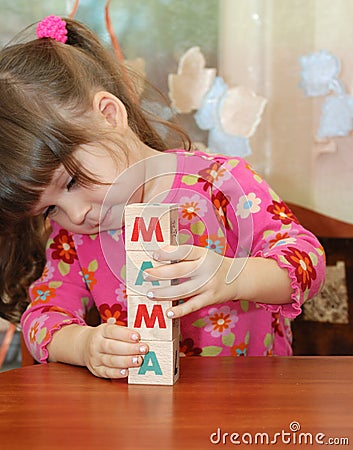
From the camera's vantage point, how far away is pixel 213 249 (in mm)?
975

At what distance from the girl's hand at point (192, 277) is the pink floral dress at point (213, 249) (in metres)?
0.12

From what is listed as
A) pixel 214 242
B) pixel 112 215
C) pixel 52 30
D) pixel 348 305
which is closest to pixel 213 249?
pixel 214 242

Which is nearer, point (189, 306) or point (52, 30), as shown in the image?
point (189, 306)

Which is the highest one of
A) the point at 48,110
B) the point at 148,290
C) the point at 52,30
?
the point at 52,30

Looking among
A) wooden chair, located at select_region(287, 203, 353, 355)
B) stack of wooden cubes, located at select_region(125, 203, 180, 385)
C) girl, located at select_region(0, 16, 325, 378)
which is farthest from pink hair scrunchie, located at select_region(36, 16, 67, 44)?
wooden chair, located at select_region(287, 203, 353, 355)

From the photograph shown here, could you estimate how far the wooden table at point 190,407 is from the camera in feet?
1.97

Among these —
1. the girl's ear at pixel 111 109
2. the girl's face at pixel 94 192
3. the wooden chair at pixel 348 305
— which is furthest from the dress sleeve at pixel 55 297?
the wooden chair at pixel 348 305

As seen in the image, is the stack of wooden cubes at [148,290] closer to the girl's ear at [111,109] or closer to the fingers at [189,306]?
the fingers at [189,306]

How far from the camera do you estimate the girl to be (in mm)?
847

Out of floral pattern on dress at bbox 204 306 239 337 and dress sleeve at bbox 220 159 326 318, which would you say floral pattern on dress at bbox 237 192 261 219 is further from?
floral pattern on dress at bbox 204 306 239 337

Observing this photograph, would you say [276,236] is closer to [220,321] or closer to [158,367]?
[220,321]

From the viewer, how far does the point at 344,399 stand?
69 cm

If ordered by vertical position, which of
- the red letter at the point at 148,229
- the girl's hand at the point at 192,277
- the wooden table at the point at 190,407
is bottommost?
the wooden table at the point at 190,407

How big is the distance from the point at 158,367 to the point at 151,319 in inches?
1.8
